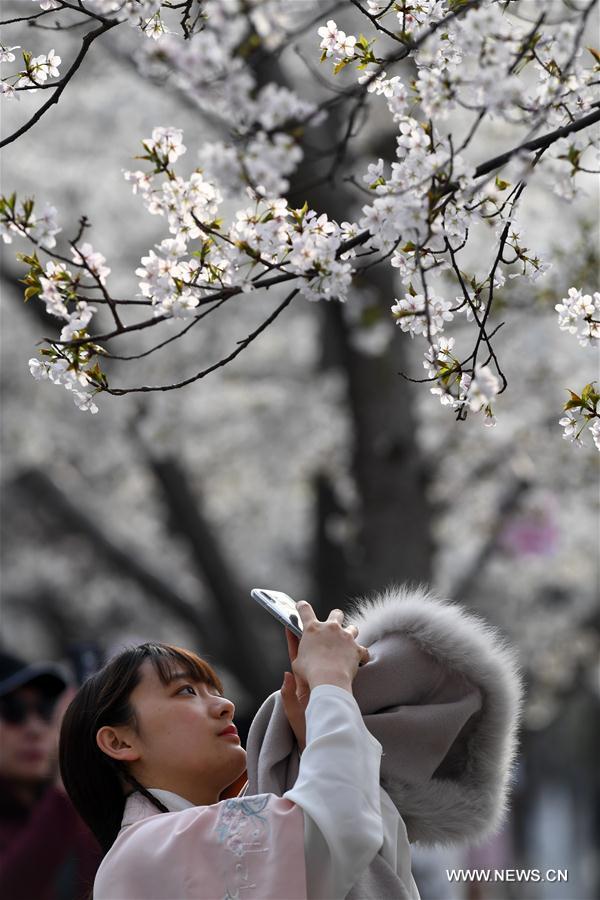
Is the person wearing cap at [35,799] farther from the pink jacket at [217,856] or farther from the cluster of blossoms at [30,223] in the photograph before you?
the cluster of blossoms at [30,223]

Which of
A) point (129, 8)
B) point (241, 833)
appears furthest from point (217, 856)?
point (129, 8)

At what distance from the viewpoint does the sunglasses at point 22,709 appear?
13.8ft

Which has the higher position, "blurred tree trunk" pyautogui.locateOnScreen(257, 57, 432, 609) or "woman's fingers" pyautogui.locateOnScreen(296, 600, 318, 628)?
"blurred tree trunk" pyautogui.locateOnScreen(257, 57, 432, 609)

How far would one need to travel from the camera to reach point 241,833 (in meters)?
1.88

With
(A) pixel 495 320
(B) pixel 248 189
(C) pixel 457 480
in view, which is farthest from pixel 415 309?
(C) pixel 457 480

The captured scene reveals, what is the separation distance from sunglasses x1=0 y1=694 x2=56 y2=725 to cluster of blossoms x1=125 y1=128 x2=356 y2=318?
8.21 feet

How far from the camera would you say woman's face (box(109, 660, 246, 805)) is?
216cm

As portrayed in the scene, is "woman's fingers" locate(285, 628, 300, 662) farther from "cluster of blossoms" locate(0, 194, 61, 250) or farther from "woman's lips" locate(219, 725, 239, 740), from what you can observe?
"cluster of blossoms" locate(0, 194, 61, 250)

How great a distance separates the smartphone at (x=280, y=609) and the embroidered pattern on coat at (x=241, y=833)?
30 cm

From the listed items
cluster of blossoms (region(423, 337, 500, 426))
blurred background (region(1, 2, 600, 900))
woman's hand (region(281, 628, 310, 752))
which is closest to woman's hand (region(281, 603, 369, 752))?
woman's hand (region(281, 628, 310, 752))

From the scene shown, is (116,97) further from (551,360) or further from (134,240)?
(551,360)

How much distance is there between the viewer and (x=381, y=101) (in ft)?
25.2

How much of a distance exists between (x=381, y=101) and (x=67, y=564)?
288 inches

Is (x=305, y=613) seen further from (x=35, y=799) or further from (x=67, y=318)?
(x=35, y=799)
